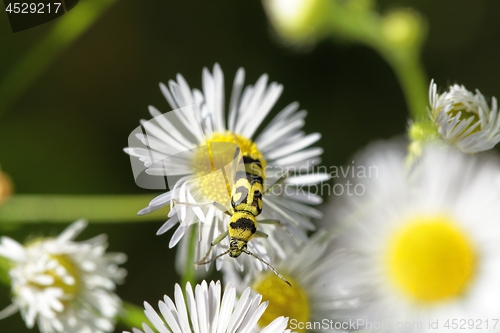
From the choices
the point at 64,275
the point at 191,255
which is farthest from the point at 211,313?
the point at 64,275

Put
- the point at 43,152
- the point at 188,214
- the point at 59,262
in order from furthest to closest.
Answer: the point at 43,152
the point at 59,262
the point at 188,214

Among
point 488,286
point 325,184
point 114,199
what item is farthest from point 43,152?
point 488,286

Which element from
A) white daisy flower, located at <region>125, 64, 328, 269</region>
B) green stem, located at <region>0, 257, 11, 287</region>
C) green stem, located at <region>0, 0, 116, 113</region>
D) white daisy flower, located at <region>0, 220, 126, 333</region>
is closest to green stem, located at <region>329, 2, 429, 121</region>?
white daisy flower, located at <region>125, 64, 328, 269</region>

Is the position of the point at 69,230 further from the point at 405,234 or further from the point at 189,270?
the point at 405,234

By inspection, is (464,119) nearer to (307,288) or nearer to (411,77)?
(307,288)

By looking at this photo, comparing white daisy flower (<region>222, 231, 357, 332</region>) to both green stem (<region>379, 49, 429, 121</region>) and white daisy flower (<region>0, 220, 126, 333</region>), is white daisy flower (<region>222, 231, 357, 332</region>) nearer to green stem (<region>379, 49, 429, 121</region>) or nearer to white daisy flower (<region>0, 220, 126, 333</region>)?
white daisy flower (<region>0, 220, 126, 333</region>)

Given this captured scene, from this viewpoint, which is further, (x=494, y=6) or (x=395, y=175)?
(x=494, y=6)

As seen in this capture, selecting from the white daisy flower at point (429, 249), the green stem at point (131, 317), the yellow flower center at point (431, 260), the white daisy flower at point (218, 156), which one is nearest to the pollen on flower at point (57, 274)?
the green stem at point (131, 317)

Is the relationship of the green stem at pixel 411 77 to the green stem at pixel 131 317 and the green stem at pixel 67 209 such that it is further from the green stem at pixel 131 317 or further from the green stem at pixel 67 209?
the green stem at pixel 131 317
